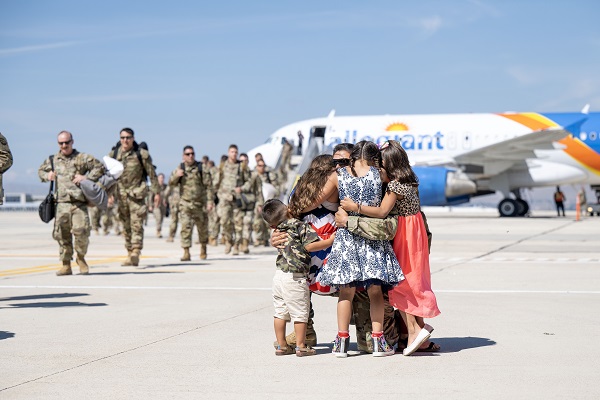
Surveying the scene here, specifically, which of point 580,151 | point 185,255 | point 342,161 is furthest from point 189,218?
point 580,151

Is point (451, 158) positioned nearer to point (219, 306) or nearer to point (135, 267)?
point (135, 267)

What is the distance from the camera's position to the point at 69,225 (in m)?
12.3

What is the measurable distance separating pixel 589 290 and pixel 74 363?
636 cm

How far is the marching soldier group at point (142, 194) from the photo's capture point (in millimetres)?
12266

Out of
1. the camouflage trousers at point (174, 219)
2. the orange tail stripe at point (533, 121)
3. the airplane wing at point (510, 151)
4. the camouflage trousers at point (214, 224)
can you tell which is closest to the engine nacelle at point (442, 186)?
the airplane wing at point (510, 151)

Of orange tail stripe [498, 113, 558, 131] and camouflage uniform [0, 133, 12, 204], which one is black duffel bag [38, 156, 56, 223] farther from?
orange tail stripe [498, 113, 558, 131]

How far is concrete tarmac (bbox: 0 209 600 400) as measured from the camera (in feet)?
17.2

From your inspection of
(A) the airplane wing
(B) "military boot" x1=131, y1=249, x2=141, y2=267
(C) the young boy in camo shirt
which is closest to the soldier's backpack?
(B) "military boot" x1=131, y1=249, x2=141, y2=267

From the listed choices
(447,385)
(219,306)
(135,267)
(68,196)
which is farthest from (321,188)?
(135,267)

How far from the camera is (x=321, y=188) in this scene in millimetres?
6527

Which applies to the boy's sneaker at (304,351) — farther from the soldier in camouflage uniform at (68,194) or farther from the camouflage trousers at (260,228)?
the camouflage trousers at (260,228)

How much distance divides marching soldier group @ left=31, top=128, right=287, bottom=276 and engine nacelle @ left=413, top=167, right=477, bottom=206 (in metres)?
14.9

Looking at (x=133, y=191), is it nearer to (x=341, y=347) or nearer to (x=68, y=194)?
(x=68, y=194)

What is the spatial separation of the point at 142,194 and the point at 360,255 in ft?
26.3
